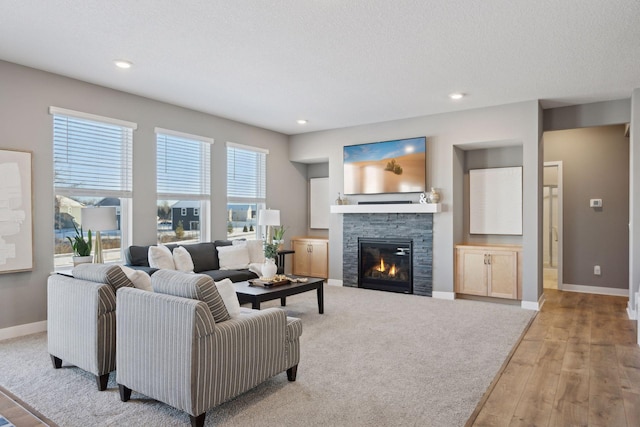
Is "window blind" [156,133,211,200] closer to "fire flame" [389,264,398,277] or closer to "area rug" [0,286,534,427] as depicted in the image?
"area rug" [0,286,534,427]

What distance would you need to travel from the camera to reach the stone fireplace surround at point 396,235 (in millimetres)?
6113

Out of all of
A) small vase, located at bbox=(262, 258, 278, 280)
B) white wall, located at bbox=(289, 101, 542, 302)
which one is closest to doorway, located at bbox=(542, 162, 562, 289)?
white wall, located at bbox=(289, 101, 542, 302)

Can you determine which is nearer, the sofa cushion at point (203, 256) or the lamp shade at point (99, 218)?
the lamp shade at point (99, 218)

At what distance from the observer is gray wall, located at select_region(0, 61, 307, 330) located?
4.09 metres

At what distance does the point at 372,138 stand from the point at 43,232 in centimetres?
461

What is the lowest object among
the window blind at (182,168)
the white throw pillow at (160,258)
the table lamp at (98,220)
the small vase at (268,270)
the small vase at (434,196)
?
the small vase at (268,270)

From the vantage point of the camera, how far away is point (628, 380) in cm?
304

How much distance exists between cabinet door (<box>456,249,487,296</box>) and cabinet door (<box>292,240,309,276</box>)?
2664 mm

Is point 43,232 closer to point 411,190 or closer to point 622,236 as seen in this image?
point 411,190

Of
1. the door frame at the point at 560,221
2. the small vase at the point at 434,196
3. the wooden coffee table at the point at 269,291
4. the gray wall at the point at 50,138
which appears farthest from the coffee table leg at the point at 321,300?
the door frame at the point at 560,221

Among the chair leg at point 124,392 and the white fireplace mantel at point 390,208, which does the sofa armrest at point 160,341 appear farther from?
the white fireplace mantel at point 390,208

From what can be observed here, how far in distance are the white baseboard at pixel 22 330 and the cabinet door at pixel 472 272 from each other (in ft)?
16.7

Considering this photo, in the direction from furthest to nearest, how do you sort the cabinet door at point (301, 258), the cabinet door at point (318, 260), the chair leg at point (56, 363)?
the cabinet door at point (301, 258) → the cabinet door at point (318, 260) → the chair leg at point (56, 363)

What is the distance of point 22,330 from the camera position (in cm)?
414
